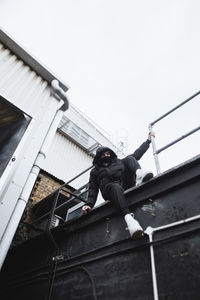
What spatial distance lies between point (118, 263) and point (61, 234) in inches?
47.9

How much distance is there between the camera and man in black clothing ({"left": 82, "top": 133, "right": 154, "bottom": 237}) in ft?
7.50

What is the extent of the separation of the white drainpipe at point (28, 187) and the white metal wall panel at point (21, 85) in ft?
0.85

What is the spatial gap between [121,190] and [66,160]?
4.92 meters

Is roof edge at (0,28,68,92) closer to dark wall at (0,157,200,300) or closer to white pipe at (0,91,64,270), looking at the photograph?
white pipe at (0,91,64,270)

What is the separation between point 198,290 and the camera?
56.7 inches

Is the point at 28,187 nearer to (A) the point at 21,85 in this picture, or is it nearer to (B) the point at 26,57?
(A) the point at 21,85

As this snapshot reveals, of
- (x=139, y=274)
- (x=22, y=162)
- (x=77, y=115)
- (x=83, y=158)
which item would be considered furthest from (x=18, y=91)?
(x=77, y=115)

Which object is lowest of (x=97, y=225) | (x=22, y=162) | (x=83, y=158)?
(x=97, y=225)

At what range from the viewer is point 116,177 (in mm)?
2881

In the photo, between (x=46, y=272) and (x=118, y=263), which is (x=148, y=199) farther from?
(x=46, y=272)

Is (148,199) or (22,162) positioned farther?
(22,162)

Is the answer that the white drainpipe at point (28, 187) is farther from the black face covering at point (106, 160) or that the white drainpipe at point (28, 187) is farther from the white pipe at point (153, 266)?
the white pipe at point (153, 266)

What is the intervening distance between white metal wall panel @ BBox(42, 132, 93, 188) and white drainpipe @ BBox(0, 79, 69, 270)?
3.13 m

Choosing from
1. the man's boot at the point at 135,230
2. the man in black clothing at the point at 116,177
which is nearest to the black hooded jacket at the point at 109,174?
the man in black clothing at the point at 116,177
